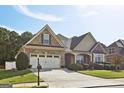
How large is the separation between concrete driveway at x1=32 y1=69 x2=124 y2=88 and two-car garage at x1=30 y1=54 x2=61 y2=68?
1.57ft

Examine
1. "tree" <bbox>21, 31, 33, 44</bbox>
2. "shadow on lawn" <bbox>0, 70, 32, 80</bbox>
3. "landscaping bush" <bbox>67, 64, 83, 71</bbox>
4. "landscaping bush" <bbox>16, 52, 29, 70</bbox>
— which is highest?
"tree" <bbox>21, 31, 33, 44</bbox>

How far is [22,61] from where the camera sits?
1473 centimetres

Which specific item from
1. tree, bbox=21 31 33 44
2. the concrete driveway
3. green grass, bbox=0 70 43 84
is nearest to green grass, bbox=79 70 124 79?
the concrete driveway

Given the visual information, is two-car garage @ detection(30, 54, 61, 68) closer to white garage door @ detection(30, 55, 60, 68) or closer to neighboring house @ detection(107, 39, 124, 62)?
white garage door @ detection(30, 55, 60, 68)

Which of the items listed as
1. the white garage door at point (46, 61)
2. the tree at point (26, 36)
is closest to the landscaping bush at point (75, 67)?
the white garage door at point (46, 61)

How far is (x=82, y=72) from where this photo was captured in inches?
557

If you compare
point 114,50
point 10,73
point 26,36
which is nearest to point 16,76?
point 10,73

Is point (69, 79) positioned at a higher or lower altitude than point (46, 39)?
→ lower

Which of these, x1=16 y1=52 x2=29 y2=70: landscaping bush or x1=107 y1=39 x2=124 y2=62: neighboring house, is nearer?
x1=16 y1=52 x2=29 y2=70: landscaping bush

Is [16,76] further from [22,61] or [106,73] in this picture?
[106,73]

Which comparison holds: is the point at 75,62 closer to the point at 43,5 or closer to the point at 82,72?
the point at 82,72

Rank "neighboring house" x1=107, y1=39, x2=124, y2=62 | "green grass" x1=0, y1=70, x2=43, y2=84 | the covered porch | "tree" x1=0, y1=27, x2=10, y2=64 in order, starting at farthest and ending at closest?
"neighboring house" x1=107, y1=39, x2=124, y2=62
the covered porch
"tree" x1=0, y1=27, x2=10, y2=64
"green grass" x1=0, y1=70, x2=43, y2=84

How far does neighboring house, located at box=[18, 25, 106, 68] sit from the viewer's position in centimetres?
1484

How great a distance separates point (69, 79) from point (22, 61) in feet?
7.90
